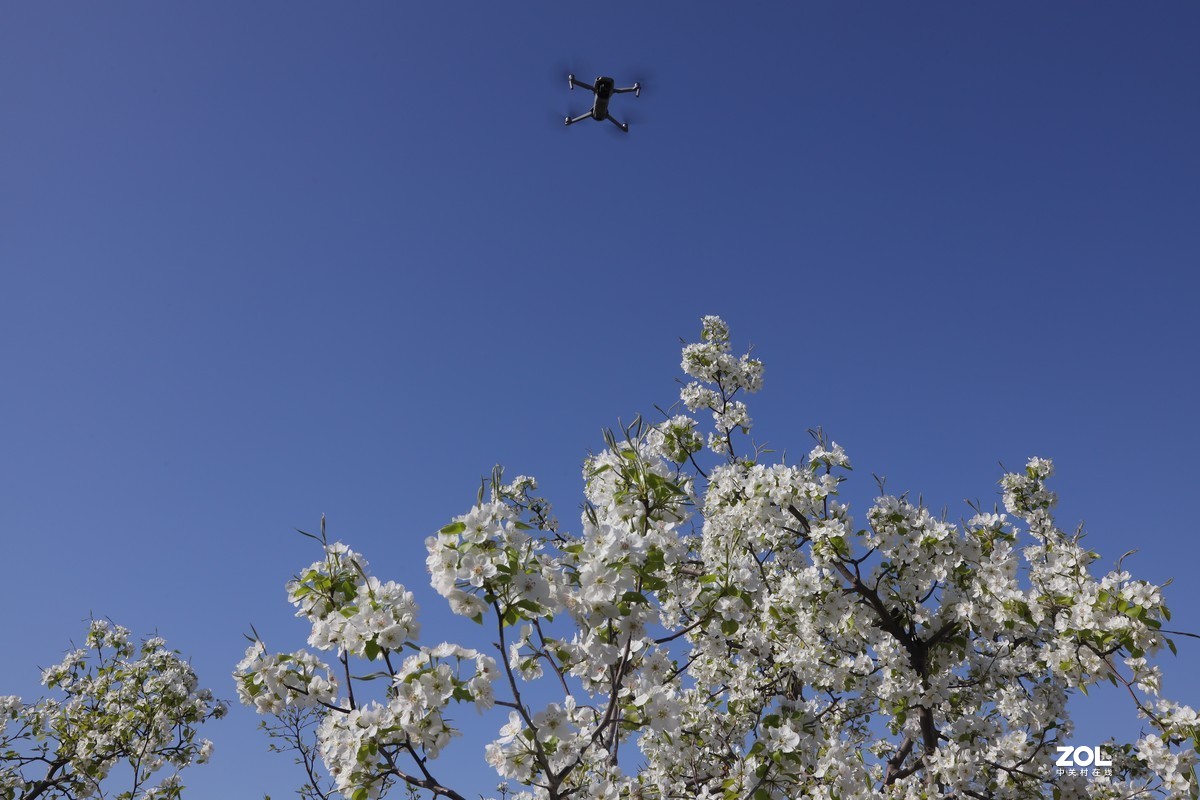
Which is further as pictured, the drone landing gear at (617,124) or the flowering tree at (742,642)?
the drone landing gear at (617,124)

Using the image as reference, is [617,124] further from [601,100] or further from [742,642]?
[742,642]

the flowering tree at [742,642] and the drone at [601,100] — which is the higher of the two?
the drone at [601,100]

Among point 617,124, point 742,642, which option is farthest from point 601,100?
point 742,642

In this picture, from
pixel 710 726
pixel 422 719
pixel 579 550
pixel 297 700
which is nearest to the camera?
pixel 422 719

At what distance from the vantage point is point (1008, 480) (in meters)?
10.5

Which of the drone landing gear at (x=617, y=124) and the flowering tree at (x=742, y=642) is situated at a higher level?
the drone landing gear at (x=617, y=124)

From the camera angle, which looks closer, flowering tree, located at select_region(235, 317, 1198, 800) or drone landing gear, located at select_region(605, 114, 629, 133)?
flowering tree, located at select_region(235, 317, 1198, 800)

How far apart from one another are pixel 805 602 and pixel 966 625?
1461mm

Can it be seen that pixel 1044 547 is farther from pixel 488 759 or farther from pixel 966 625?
pixel 488 759

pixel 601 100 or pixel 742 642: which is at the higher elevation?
pixel 601 100

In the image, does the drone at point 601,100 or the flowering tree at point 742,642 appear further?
the drone at point 601,100

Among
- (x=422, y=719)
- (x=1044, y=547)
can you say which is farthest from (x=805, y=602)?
(x=422, y=719)

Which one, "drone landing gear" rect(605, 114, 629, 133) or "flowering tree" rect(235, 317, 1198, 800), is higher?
"drone landing gear" rect(605, 114, 629, 133)

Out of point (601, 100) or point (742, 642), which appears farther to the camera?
point (601, 100)
